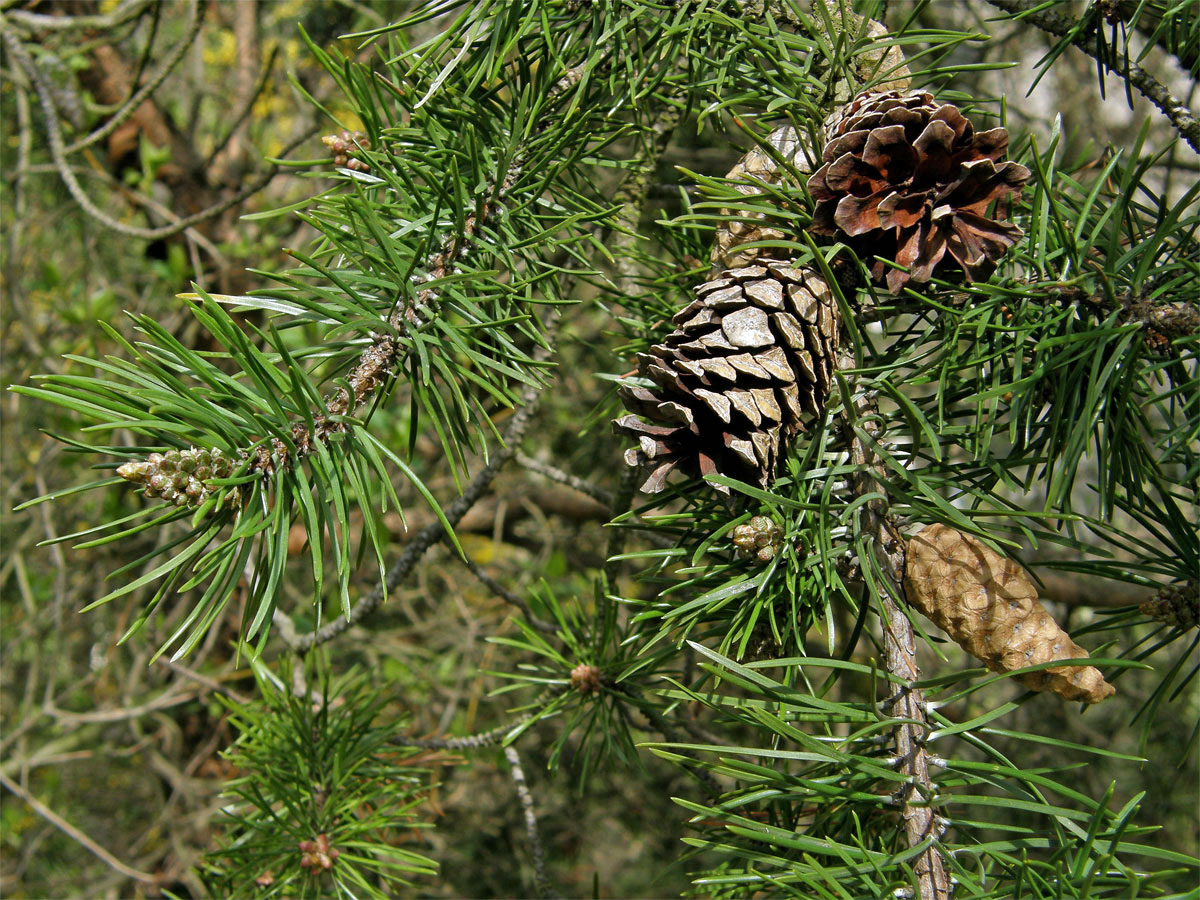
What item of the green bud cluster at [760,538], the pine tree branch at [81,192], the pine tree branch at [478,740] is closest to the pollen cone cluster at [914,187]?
the green bud cluster at [760,538]

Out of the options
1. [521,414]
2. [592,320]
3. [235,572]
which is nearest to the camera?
[235,572]

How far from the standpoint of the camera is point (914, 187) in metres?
0.42

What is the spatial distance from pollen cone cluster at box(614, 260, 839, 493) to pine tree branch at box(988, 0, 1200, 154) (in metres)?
0.22

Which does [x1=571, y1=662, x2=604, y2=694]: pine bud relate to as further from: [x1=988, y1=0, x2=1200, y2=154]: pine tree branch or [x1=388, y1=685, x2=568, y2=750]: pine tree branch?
[x1=988, y1=0, x2=1200, y2=154]: pine tree branch

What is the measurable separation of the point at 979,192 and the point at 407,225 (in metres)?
0.31

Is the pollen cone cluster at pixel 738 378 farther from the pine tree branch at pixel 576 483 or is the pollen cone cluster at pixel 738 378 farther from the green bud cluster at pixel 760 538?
the pine tree branch at pixel 576 483

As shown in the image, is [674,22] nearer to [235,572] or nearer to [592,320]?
[235,572]

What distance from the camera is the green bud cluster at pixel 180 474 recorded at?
339 millimetres

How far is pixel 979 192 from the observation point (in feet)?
1.37

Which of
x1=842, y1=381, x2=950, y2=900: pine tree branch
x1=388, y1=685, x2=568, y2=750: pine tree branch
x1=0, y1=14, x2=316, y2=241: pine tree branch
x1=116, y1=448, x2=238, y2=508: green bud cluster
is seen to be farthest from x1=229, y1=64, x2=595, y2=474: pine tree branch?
x1=0, y1=14, x2=316, y2=241: pine tree branch

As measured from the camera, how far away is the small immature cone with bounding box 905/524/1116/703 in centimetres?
39

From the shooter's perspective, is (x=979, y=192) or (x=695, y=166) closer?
(x=979, y=192)

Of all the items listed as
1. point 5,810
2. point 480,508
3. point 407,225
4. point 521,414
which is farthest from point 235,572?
point 5,810

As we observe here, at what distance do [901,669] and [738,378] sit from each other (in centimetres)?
17
